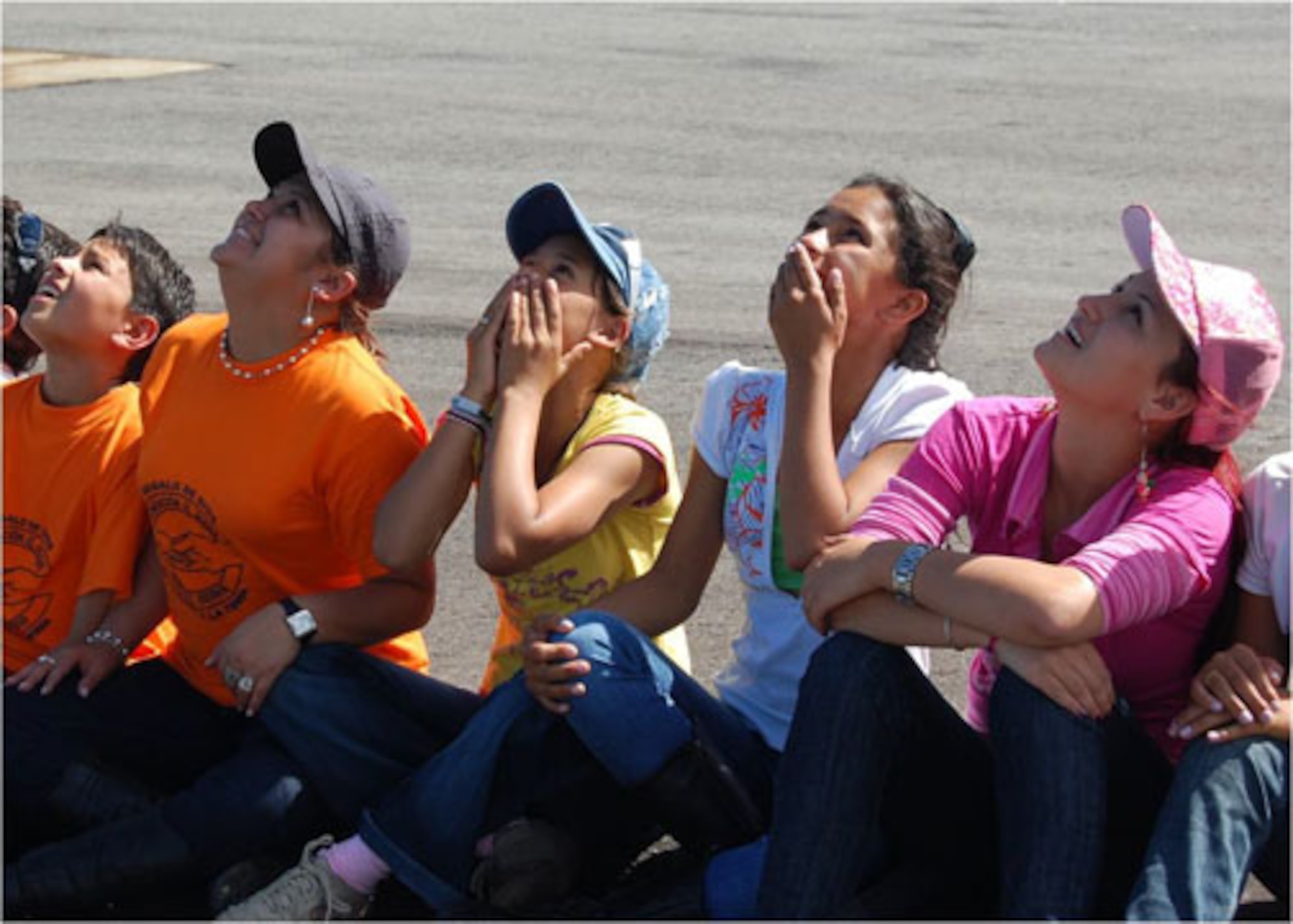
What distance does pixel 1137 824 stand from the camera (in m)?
4.03

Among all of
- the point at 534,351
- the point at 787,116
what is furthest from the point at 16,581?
the point at 787,116

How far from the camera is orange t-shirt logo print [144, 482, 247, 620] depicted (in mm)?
4719

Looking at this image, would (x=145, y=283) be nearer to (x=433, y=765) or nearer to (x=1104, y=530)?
(x=433, y=765)

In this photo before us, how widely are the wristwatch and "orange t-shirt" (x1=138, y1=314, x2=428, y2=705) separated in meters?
0.20

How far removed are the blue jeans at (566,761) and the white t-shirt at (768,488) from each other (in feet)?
0.41

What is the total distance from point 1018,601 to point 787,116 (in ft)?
34.9

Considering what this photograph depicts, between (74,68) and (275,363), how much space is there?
12161 mm

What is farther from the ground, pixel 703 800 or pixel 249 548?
pixel 249 548

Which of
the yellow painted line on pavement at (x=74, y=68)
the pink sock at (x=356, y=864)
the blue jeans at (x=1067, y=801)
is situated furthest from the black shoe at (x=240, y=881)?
the yellow painted line on pavement at (x=74, y=68)

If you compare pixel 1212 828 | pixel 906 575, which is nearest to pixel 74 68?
pixel 906 575

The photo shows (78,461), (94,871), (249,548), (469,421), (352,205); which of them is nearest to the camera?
(94,871)

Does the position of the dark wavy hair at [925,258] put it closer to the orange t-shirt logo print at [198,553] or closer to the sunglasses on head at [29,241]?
the orange t-shirt logo print at [198,553]

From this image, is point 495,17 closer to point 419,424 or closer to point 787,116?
point 787,116

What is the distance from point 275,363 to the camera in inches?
187
